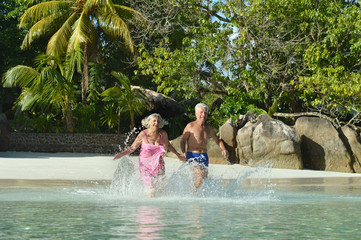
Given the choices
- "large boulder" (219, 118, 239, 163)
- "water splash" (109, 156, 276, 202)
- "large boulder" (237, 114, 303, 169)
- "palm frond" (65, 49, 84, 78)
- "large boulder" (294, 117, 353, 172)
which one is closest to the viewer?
"water splash" (109, 156, 276, 202)

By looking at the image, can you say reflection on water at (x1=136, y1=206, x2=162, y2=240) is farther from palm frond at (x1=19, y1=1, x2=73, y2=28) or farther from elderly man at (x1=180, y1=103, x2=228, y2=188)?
palm frond at (x1=19, y1=1, x2=73, y2=28)

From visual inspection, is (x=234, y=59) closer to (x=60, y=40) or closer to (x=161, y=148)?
(x=60, y=40)

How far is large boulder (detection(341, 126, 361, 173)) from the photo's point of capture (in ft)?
59.5

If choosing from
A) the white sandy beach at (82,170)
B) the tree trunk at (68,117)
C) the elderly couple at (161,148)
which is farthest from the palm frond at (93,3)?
the elderly couple at (161,148)

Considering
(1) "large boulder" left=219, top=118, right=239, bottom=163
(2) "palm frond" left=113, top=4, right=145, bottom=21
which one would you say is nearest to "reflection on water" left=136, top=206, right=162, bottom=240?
(1) "large boulder" left=219, top=118, right=239, bottom=163

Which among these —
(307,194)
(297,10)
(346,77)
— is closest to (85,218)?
(307,194)

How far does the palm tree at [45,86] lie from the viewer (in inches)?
869

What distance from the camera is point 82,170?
1655cm

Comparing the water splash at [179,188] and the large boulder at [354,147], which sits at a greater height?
the large boulder at [354,147]

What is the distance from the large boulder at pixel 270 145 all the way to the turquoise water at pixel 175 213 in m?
6.82

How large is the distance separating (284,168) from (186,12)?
29.5 ft

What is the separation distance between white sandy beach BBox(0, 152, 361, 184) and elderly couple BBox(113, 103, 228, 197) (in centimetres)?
556

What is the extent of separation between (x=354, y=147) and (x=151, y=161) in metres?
10.7

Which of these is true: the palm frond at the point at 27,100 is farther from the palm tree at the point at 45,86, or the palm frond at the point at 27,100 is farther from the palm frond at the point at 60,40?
the palm frond at the point at 60,40
